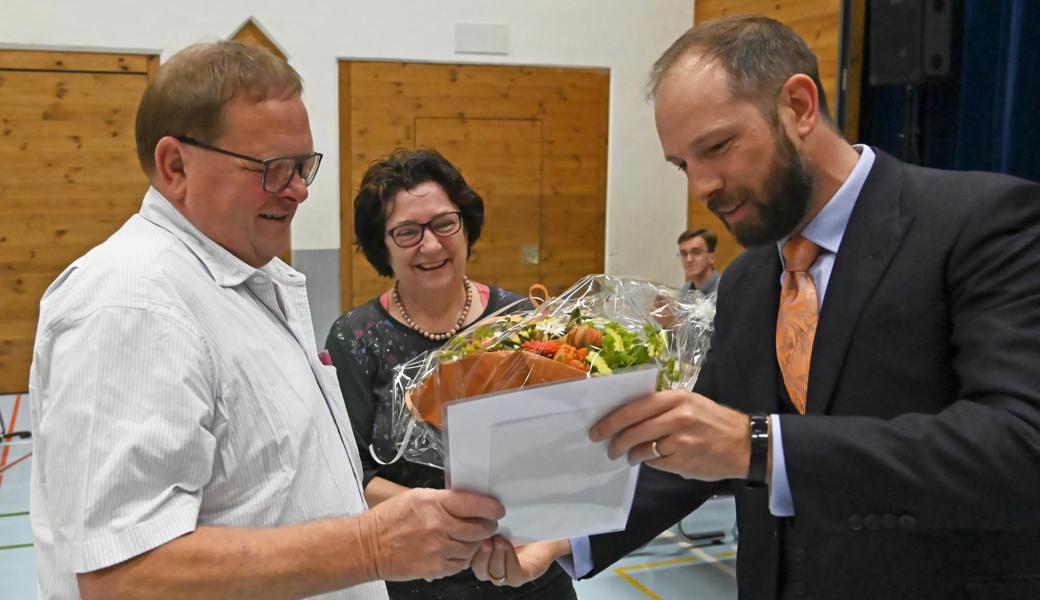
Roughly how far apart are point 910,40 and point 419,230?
5218 millimetres

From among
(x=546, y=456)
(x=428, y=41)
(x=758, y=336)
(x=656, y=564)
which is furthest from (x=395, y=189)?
(x=428, y=41)

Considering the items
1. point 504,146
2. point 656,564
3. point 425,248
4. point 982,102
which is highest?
point 982,102

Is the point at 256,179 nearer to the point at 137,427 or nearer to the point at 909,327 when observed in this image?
the point at 137,427

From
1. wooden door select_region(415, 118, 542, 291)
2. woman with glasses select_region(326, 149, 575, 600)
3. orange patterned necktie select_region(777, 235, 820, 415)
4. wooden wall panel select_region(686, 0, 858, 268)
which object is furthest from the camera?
wooden door select_region(415, 118, 542, 291)

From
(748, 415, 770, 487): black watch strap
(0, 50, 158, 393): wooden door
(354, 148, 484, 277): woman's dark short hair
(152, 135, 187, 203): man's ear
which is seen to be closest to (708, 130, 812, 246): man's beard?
(748, 415, 770, 487): black watch strap

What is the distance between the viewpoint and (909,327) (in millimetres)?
1512

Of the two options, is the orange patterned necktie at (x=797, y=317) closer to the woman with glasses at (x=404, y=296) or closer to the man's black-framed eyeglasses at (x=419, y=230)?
the woman with glasses at (x=404, y=296)

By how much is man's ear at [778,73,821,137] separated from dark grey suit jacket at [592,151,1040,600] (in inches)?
5.8

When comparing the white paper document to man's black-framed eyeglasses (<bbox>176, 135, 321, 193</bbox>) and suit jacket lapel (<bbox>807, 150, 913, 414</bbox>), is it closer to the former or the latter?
suit jacket lapel (<bbox>807, 150, 913, 414</bbox>)

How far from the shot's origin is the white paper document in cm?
121

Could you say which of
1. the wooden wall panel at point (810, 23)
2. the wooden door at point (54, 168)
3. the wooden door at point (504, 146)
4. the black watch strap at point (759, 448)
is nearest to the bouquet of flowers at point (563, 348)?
the black watch strap at point (759, 448)

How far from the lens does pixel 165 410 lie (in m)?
1.28

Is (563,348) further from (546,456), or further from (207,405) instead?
(207,405)

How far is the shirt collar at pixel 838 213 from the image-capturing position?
1663mm
